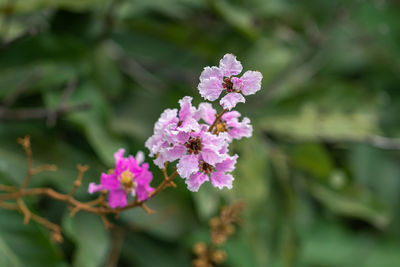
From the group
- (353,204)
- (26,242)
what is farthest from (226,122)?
(353,204)

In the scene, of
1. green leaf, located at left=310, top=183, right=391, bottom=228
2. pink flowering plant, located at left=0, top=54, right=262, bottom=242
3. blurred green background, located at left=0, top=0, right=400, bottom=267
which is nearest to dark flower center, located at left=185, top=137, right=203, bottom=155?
pink flowering plant, located at left=0, top=54, right=262, bottom=242

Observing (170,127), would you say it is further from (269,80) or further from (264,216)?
(269,80)

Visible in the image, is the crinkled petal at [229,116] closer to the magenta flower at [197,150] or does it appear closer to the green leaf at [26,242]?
the magenta flower at [197,150]

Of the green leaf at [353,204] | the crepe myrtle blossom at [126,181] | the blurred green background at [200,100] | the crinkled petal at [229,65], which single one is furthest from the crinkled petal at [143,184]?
the green leaf at [353,204]

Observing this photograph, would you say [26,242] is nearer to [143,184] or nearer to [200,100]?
[143,184]

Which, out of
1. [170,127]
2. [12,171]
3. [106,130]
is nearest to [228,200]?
[106,130]

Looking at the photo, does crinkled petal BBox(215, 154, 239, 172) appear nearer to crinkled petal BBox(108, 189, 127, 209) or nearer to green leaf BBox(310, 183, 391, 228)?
crinkled petal BBox(108, 189, 127, 209)
